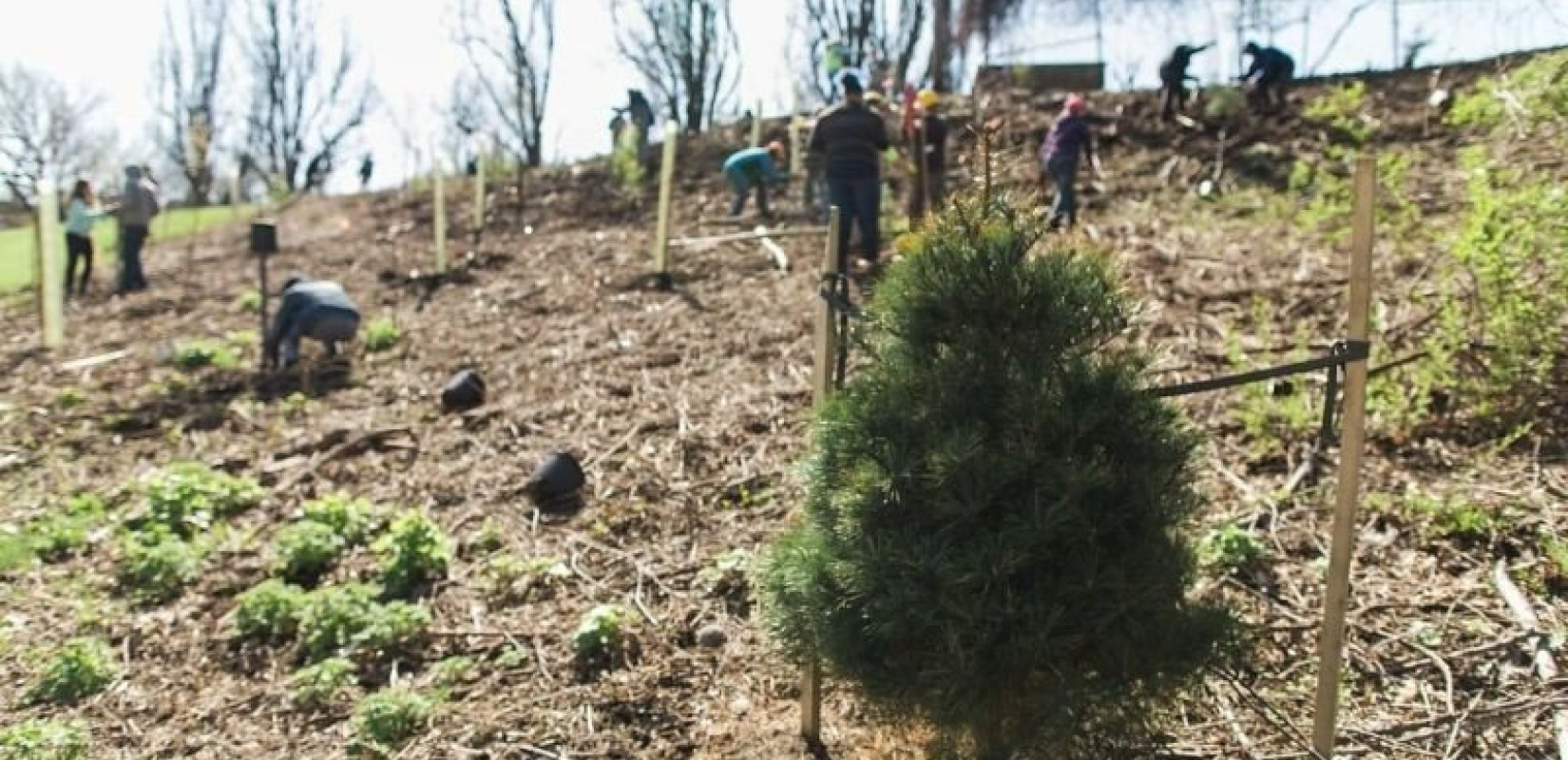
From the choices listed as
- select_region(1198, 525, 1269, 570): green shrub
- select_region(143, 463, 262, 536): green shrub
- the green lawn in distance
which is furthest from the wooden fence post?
the green lawn in distance

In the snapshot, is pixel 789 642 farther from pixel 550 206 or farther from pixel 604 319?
pixel 550 206

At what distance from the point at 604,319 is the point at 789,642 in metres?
7.08

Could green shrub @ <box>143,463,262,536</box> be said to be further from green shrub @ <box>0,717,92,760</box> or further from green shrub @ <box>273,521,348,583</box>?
green shrub @ <box>0,717,92,760</box>

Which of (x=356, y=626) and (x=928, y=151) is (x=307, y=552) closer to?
(x=356, y=626)

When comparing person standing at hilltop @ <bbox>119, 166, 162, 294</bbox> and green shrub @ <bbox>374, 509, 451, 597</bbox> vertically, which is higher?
person standing at hilltop @ <bbox>119, 166, 162, 294</bbox>

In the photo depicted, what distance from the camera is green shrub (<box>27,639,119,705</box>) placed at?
4.73 m

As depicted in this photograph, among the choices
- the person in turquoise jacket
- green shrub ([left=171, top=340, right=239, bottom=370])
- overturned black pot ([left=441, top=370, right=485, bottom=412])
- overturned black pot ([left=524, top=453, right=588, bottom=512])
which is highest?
the person in turquoise jacket

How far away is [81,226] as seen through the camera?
13.8m

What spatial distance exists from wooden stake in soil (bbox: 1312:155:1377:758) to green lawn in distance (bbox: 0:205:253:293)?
50.3 ft

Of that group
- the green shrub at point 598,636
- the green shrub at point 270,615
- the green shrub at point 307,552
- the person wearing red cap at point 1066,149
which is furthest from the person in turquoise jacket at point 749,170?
the green shrub at point 598,636

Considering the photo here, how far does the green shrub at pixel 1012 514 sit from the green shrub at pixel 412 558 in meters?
3.13

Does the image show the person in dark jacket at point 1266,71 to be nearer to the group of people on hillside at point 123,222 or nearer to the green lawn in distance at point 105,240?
the group of people on hillside at point 123,222

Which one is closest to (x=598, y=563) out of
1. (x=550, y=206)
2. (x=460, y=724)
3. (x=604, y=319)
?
(x=460, y=724)

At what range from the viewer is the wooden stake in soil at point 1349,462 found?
2727 mm
